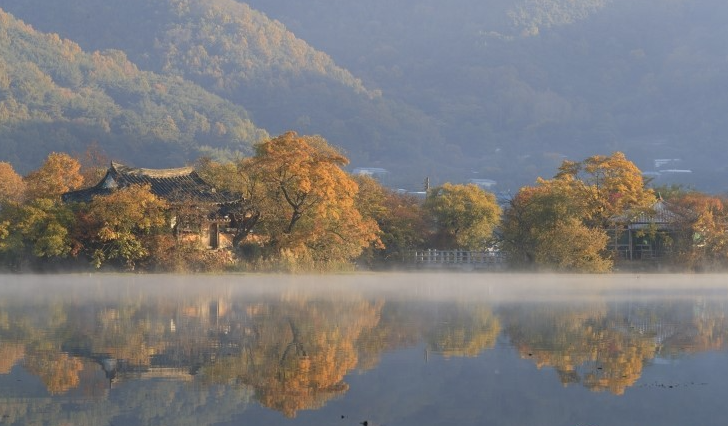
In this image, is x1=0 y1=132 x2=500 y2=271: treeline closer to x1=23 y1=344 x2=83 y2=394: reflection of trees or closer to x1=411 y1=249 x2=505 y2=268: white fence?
x1=411 y1=249 x2=505 y2=268: white fence

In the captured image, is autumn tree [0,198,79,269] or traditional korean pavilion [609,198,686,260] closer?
autumn tree [0,198,79,269]

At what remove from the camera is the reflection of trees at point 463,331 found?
59.0ft

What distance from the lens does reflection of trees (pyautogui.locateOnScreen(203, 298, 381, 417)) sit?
44.4 feet

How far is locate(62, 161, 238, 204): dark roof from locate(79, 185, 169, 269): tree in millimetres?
2930

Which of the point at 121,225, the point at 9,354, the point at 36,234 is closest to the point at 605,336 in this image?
the point at 9,354

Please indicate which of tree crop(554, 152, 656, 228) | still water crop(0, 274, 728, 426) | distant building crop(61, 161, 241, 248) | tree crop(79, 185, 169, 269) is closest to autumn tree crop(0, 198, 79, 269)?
tree crop(79, 185, 169, 269)

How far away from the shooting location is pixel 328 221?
47.8 metres

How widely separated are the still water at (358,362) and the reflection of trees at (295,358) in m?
0.04

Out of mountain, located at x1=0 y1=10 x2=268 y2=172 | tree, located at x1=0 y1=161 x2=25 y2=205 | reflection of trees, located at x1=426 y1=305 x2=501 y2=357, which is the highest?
mountain, located at x1=0 y1=10 x2=268 y2=172

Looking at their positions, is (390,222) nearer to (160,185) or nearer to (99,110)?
(160,185)

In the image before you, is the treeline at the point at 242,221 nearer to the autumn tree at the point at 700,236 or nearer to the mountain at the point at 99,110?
the autumn tree at the point at 700,236

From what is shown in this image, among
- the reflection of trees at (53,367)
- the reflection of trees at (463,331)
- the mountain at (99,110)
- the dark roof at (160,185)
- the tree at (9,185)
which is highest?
the mountain at (99,110)

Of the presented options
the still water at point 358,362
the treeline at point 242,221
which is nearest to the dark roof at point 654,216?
the treeline at point 242,221

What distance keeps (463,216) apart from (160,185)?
18565 millimetres
